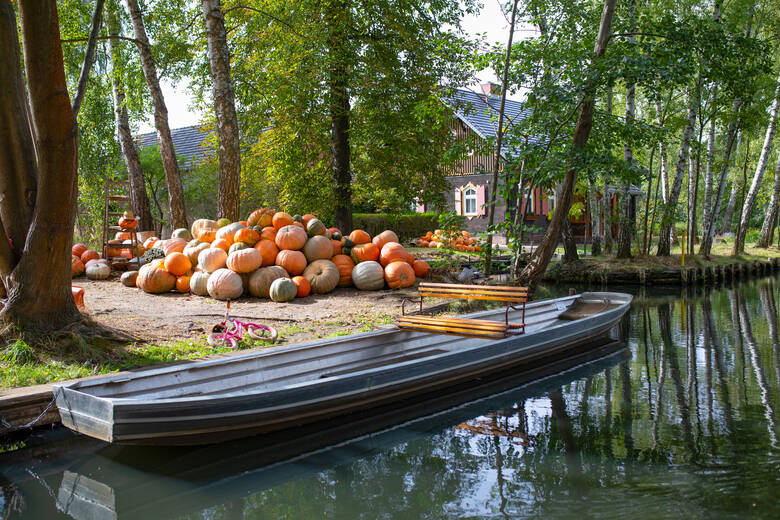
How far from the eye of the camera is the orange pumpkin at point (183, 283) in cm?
1040

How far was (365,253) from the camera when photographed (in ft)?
37.8

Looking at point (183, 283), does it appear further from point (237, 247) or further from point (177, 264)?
point (237, 247)

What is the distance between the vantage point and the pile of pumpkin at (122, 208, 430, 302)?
32.9 ft

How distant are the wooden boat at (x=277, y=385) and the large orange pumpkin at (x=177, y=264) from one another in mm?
4861

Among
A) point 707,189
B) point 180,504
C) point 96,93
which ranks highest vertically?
point 96,93

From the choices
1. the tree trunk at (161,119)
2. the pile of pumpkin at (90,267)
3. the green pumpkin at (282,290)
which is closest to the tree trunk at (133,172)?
the tree trunk at (161,119)

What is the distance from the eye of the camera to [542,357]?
25.9 feet

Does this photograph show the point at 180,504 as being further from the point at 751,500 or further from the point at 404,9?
the point at 404,9

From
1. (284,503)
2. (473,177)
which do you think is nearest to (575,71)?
(284,503)

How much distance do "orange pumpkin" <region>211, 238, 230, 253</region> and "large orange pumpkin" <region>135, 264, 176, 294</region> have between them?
35.4 inches

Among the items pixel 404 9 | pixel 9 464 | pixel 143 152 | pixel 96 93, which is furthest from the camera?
pixel 143 152

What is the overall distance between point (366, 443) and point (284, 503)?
117 centimetres

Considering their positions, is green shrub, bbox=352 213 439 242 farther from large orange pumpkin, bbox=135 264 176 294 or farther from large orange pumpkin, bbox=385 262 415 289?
large orange pumpkin, bbox=135 264 176 294

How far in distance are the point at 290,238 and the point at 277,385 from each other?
17.3 ft
